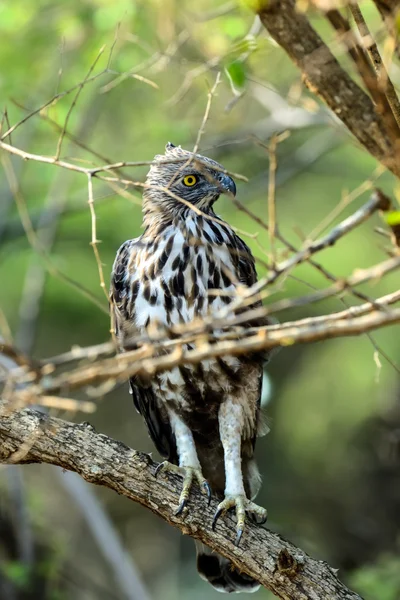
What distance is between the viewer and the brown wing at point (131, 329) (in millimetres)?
4234

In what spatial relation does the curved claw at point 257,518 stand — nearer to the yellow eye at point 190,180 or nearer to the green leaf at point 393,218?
the yellow eye at point 190,180

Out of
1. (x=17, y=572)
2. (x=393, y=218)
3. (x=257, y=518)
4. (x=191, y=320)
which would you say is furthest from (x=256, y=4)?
(x=17, y=572)

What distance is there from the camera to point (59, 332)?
26.7 feet

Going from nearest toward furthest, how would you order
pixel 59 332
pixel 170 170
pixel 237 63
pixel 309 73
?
pixel 309 73 < pixel 237 63 < pixel 170 170 < pixel 59 332

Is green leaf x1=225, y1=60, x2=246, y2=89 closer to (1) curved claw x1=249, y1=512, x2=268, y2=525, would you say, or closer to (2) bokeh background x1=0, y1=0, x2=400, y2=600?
(1) curved claw x1=249, y1=512, x2=268, y2=525

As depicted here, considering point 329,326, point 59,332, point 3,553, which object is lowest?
point 329,326

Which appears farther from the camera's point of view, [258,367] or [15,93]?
[15,93]

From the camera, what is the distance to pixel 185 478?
399 cm

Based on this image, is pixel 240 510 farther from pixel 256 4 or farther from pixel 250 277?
pixel 256 4

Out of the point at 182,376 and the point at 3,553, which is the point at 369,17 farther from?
Answer: the point at 3,553

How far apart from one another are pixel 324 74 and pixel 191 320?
1.55m

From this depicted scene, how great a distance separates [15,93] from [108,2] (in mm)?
1082

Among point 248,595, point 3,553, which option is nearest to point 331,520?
point 248,595

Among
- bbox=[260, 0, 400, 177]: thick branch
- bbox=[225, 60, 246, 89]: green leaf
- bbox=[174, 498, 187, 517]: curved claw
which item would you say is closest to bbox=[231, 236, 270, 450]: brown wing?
bbox=[174, 498, 187, 517]: curved claw
